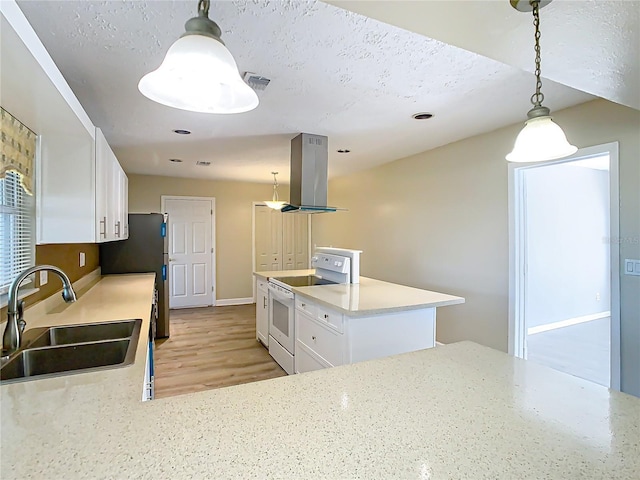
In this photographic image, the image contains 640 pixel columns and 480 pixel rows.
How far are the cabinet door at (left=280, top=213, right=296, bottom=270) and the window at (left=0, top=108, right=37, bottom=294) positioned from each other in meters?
5.11

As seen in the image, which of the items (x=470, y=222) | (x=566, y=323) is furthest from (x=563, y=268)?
(x=470, y=222)

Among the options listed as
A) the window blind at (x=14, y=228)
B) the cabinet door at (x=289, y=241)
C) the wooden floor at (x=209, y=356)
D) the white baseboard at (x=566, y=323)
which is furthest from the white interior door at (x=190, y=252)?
the white baseboard at (x=566, y=323)

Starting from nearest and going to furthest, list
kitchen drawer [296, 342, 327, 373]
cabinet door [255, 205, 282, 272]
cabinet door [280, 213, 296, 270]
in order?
kitchen drawer [296, 342, 327, 373] < cabinet door [255, 205, 282, 272] < cabinet door [280, 213, 296, 270]

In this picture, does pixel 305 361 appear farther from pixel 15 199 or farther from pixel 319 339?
pixel 15 199

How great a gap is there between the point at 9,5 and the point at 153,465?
1028 millimetres

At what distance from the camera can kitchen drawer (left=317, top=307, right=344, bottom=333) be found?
92.1 inches

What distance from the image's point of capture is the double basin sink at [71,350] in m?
1.46

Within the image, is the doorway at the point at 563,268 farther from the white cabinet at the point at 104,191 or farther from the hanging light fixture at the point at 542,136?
the white cabinet at the point at 104,191

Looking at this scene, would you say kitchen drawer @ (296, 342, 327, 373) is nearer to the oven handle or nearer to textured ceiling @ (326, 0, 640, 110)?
the oven handle

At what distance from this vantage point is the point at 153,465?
2.24 ft

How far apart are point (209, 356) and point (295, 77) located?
9.79ft

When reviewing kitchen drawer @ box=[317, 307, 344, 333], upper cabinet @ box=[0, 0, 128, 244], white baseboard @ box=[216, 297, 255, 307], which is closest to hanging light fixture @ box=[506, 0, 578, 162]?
kitchen drawer @ box=[317, 307, 344, 333]

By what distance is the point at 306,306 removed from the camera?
287 centimetres

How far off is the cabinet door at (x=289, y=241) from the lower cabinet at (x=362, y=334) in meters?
4.31
